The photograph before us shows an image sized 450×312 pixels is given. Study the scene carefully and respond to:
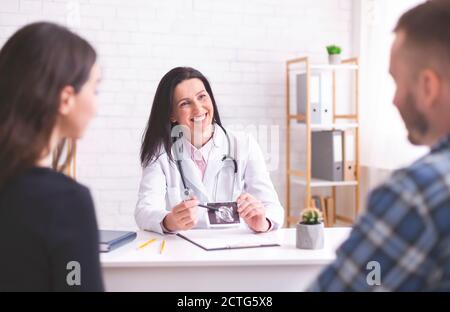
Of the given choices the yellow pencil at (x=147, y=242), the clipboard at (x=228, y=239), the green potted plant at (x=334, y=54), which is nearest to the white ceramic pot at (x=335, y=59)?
the green potted plant at (x=334, y=54)

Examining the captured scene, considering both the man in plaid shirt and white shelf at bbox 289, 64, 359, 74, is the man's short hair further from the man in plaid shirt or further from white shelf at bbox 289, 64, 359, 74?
white shelf at bbox 289, 64, 359, 74

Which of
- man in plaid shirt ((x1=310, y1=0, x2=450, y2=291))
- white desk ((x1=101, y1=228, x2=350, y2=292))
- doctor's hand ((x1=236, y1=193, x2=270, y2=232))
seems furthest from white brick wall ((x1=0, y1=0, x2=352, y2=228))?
man in plaid shirt ((x1=310, y1=0, x2=450, y2=291))

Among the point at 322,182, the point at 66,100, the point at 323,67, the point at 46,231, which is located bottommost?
the point at 322,182

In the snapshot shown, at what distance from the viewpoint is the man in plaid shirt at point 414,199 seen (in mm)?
717

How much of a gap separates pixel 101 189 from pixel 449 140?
3.22 m

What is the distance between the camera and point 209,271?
158 cm

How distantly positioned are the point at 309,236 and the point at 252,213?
260mm

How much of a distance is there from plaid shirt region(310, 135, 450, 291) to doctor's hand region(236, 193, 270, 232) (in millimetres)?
1120

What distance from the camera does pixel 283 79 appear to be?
404cm

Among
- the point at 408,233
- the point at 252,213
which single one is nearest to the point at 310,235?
the point at 252,213

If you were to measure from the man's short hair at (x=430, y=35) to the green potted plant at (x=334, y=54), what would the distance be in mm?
3055

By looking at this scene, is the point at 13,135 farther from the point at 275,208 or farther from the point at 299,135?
the point at 299,135

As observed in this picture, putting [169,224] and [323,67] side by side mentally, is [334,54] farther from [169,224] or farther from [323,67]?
[169,224]

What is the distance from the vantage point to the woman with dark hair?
0.91 meters
